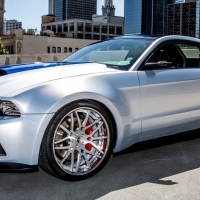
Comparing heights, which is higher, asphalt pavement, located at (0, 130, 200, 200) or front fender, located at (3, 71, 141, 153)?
front fender, located at (3, 71, 141, 153)

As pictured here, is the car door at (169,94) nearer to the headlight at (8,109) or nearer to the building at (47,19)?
the headlight at (8,109)

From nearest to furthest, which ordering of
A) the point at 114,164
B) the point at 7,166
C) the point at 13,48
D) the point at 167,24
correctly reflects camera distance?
the point at 7,166 → the point at 114,164 → the point at 13,48 → the point at 167,24

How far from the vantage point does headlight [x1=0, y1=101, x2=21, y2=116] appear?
360 cm

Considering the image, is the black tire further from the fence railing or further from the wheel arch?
the fence railing

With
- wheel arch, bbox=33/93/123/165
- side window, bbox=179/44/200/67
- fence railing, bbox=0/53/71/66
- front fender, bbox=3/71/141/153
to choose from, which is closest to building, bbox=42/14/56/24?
fence railing, bbox=0/53/71/66

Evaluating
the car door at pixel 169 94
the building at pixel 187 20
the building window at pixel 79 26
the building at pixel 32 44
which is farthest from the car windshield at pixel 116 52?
the building at pixel 187 20

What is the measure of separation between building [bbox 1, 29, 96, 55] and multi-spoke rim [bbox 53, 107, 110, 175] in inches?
5264

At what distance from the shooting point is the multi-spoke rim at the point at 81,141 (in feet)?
12.7

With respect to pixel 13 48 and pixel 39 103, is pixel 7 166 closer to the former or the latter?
pixel 39 103

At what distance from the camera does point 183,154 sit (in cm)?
512

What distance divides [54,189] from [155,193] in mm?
878

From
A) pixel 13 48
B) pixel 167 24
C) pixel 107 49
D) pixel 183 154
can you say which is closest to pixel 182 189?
pixel 183 154

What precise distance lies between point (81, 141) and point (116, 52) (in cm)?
139

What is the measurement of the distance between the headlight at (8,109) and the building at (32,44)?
13399 centimetres
